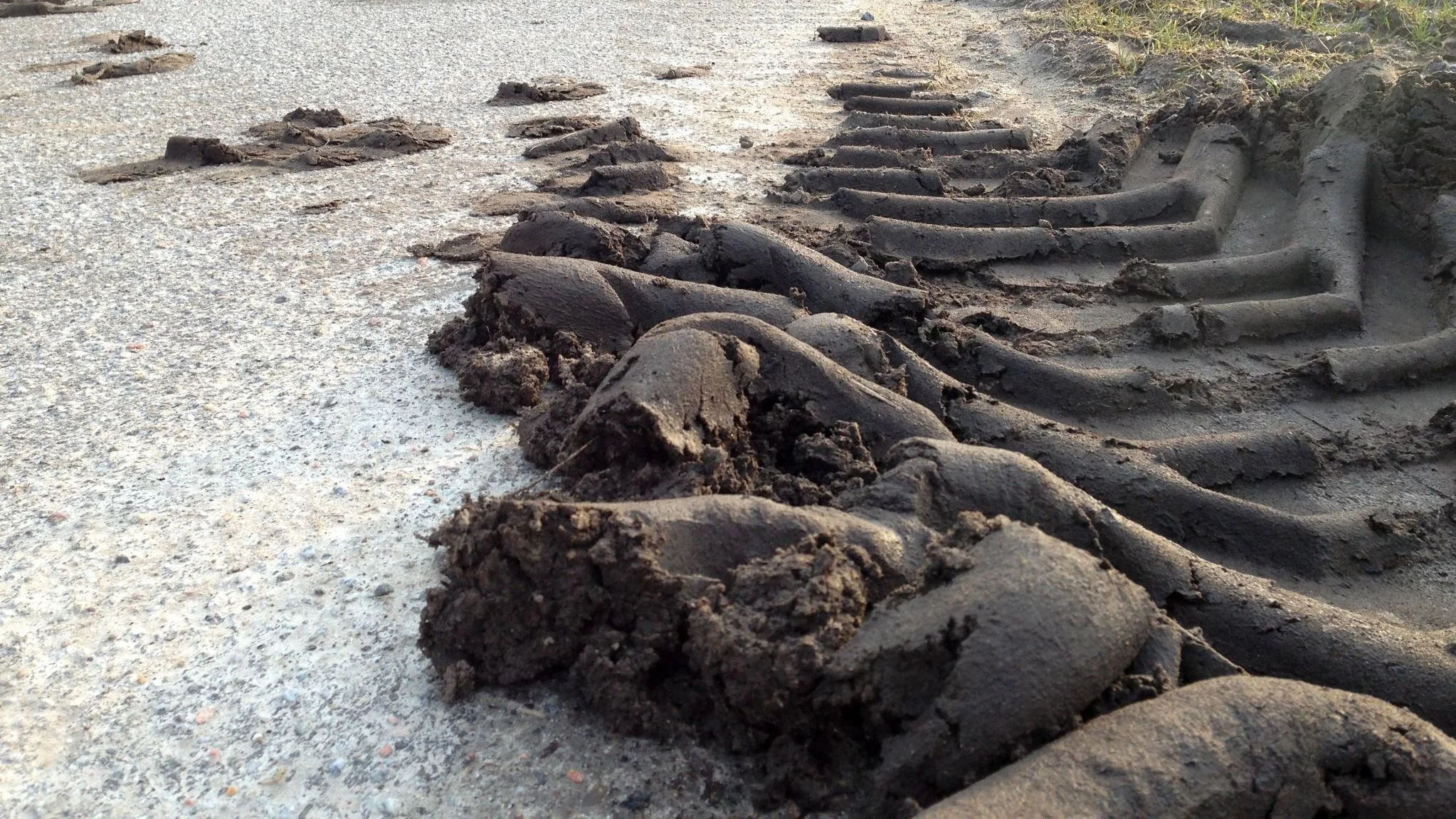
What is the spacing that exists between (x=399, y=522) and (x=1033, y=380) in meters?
1.94

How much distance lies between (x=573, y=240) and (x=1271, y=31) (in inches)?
221

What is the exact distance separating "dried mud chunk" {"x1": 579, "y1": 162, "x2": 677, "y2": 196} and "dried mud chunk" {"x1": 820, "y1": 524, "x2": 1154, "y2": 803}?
3.58 meters

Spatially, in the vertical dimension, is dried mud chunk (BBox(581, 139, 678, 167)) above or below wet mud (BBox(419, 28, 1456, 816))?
below

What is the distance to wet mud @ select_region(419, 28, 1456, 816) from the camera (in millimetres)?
1722

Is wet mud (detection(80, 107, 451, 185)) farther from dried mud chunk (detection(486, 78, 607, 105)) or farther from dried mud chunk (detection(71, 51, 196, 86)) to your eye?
dried mud chunk (detection(71, 51, 196, 86))

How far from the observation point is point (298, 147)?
5828mm

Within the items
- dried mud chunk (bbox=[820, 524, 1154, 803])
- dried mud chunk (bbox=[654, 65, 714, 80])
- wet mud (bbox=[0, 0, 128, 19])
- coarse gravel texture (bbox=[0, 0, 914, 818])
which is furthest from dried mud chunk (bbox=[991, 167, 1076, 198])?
wet mud (bbox=[0, 0, 128, 19])

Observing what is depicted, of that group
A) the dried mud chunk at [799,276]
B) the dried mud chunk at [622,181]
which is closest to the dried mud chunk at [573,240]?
the dried mud chunk at [799,276]

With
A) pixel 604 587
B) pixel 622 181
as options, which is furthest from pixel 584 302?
pixel 622 181

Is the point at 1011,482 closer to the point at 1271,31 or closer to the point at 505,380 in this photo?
the point at 505,380


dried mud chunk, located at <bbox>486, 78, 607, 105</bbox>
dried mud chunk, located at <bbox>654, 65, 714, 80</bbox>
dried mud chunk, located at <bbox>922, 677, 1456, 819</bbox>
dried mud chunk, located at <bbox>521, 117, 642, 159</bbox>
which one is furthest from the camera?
dried mud chunk, located at <bbox>654, 65, 714, 80</bbox>

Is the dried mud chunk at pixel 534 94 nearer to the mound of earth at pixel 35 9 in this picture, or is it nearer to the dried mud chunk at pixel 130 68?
the dried mud chunk at pixel 130 68

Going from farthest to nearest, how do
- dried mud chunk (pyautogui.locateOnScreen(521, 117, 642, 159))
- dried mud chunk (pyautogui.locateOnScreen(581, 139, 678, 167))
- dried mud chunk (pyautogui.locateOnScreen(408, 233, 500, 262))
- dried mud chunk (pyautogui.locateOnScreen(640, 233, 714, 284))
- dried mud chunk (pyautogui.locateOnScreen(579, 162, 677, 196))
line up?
1. dried mud chunk (pyautogui.locateOnScreen(521, 117, 642, 159))
2. dried mud chunk (pyautogui.locateOnScreen(581, 139, 678, 167))
3. dried mud chunk (pyautogui.locateOnScreen(579, 162, 677, 196))
4. dried mud chunk (pyautogui.locateOnScreen(408, 233, 500, 262))
5. dried mud chunk (pyautogui.locateOnScreen(640, 233, 714, 284))

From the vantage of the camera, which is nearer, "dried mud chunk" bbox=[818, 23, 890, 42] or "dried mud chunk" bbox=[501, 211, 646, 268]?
"dried mud chunk" bbox=[501, 211, 646, 268]
